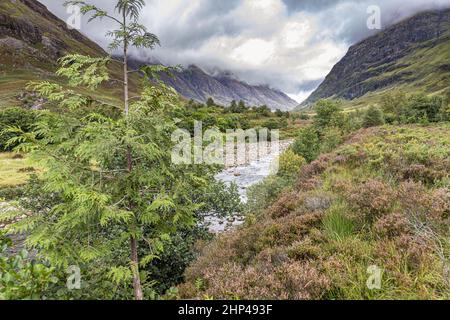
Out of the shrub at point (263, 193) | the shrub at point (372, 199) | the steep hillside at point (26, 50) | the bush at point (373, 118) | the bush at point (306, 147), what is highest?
the steep hillside at point (26, 50)

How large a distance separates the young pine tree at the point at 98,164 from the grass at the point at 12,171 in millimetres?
27692

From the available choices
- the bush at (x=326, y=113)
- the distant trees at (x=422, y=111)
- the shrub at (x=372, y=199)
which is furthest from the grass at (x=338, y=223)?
the distant trees at (x=422, y=111)

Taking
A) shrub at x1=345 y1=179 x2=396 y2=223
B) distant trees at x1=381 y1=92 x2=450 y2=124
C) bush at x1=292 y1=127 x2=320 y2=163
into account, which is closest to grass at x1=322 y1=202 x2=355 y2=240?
shrub at x1=345 y1=179 x2=396 y2=223

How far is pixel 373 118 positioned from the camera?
3706 cm

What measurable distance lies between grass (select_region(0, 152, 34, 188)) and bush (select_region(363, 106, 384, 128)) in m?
42.0

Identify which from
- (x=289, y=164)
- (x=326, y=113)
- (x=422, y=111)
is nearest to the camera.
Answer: (x=289, y=164)

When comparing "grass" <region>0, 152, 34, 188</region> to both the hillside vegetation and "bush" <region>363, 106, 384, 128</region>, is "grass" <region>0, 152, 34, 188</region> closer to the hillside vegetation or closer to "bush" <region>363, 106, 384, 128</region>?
the hillside vegetation

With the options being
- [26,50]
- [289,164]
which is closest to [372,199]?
[289,164]

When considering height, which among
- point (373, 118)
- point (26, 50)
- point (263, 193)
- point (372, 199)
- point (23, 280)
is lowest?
point (263, 193)

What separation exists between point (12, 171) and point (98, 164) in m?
36.8

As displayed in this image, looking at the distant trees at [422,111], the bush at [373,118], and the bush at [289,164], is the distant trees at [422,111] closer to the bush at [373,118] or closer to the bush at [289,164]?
the bush at [373,118]

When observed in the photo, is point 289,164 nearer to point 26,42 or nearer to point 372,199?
point 372,199

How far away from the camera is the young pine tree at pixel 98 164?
4.65m
